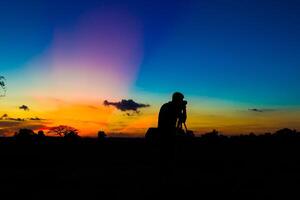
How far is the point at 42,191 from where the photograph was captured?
13.4 m

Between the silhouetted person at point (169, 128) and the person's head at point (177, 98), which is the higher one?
the person's head at point (177, 98)

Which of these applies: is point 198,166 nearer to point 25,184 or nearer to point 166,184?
point 166,184

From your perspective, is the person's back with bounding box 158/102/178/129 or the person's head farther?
the person's back with bounding box 158/102/178/129

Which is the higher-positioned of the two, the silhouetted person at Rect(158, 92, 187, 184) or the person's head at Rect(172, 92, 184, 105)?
the person's head at Rect(172, 92, 184, 105)

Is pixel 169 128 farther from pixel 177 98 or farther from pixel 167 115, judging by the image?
pixel 177 98

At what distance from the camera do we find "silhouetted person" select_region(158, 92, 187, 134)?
13656 mm

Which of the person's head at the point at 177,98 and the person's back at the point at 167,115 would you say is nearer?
the person's head at the point at 177,98

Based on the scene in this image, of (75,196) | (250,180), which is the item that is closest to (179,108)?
(250,180)

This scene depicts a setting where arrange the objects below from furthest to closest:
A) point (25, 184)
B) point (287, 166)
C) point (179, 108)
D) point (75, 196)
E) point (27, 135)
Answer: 1. point (27, 135)
2. point (287, 166)
3. point (25, 184)
4. point (179, 108)
5. point (75, 196)

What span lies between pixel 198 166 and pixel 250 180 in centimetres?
591

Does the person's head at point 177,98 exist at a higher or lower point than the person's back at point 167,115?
higher

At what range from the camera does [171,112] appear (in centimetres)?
1375

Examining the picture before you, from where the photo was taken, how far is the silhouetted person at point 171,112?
1366 centimetres

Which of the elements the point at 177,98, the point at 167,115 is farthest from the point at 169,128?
the point at 177,98
